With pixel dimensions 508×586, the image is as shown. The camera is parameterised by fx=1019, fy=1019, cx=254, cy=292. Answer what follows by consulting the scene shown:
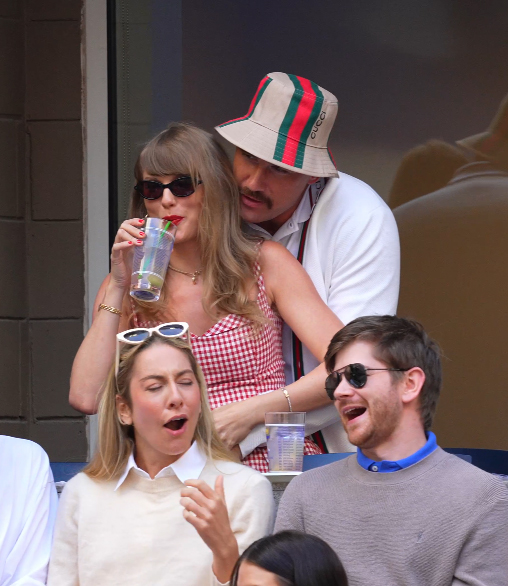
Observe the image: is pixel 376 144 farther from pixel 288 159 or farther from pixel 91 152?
pixel 288 159

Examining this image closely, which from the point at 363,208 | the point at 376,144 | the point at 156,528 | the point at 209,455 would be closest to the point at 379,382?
the point at 209,455

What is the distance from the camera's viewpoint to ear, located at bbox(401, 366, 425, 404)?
7.72ft

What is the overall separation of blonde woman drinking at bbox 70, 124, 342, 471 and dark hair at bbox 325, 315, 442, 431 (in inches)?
15.8

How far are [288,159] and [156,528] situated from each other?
124cm

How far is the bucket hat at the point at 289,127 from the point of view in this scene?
3.11 m

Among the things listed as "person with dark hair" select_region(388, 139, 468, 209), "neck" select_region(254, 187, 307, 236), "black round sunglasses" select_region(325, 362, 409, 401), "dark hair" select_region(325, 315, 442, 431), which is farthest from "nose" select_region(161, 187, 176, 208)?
"person with dark hair" select_region(388, 139, 468, 209)

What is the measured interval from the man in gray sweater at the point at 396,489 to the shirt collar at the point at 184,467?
0.23m

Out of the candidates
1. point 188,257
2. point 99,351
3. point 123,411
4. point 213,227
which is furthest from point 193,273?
point 123,411

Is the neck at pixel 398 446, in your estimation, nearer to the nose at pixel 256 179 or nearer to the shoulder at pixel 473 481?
the shoulder at pixel 473 481

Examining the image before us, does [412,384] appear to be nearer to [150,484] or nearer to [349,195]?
[150,484]

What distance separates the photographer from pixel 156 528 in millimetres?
2396

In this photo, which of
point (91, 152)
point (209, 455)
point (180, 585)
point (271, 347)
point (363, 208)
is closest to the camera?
point (180, 585)

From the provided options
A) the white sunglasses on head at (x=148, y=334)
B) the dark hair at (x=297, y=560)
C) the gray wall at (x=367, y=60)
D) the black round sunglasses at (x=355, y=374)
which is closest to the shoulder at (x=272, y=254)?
the white sunglasses on head at (x=148, y=334)

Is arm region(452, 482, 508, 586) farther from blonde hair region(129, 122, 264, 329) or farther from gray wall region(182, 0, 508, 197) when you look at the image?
gray wall region(182, 0, 508, 197)
